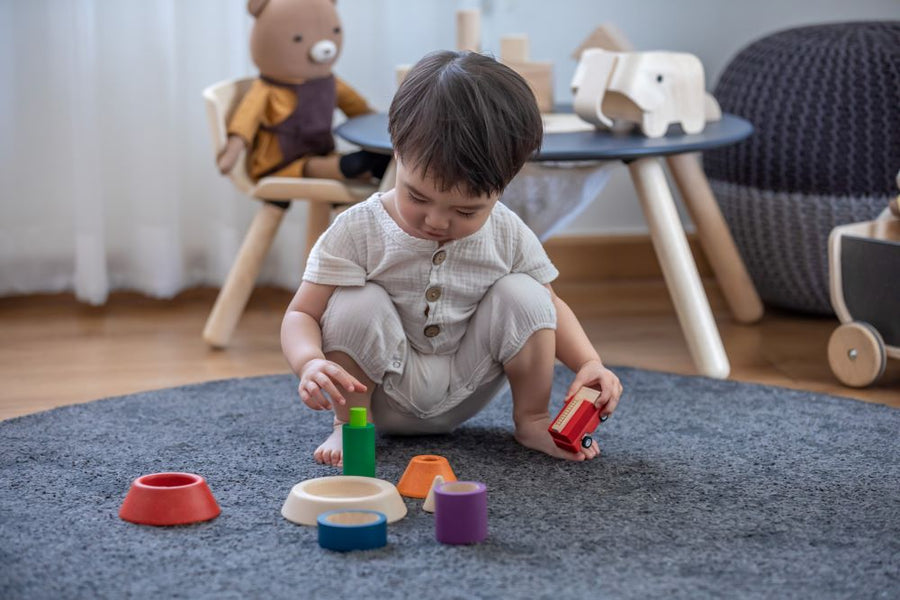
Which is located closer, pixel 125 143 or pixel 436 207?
pixel 436 207

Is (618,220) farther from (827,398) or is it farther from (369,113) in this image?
(827,398)

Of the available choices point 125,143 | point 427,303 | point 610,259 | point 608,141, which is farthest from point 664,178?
point 125,143

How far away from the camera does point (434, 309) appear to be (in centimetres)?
109

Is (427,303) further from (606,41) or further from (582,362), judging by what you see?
(606,41)

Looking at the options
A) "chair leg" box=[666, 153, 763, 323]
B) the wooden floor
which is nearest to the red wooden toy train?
the wooden floor

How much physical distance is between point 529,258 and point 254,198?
60cm

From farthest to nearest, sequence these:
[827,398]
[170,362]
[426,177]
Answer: [170,362], [827,398], [426,177]

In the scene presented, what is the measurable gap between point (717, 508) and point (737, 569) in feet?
0.42

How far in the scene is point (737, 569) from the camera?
832mm

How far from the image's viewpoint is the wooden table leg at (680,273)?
1.42 metres

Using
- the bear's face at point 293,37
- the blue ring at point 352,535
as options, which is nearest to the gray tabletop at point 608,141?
the bear's face at point 293,37

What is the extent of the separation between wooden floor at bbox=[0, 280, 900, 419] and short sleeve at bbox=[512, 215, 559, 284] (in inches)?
16.9

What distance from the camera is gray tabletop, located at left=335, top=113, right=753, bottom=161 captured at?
52.8 inches

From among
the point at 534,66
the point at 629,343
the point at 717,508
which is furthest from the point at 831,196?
the point at 717,508
